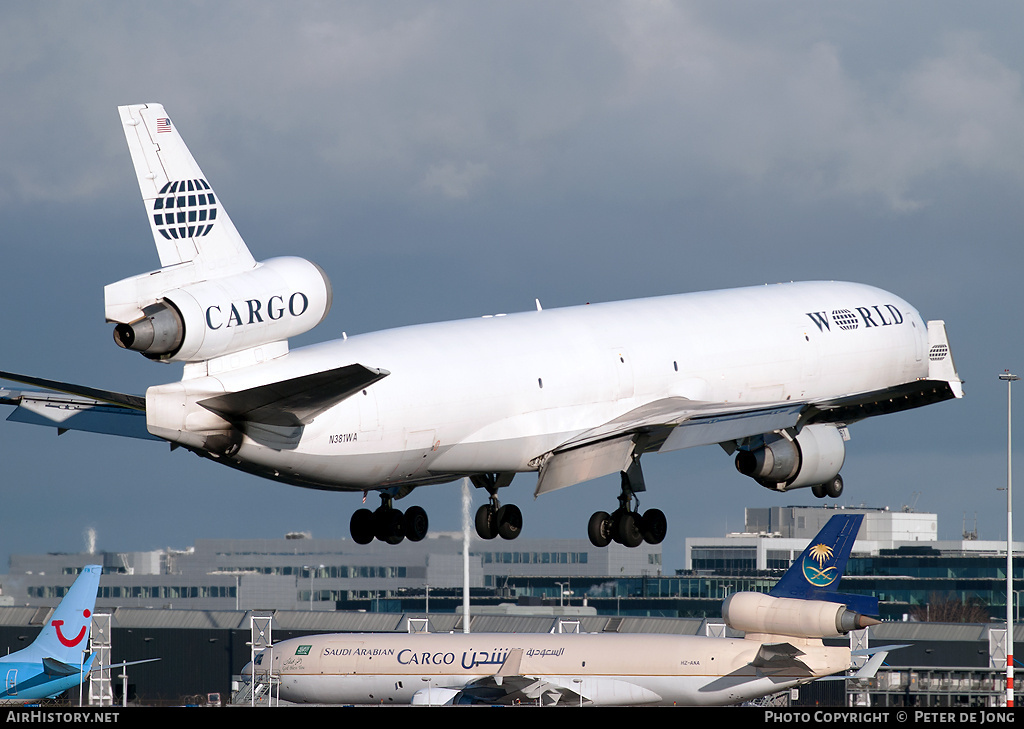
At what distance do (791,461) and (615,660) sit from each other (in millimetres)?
18736

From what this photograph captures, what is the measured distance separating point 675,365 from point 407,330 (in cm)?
798

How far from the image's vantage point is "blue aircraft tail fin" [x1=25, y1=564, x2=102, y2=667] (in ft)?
195

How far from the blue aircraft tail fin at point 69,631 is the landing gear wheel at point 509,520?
87.5 feet

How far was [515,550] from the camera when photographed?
161m

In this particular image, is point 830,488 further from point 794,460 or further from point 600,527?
point 600,527

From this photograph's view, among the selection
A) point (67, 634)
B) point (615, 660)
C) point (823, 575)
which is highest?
point (823, 575)

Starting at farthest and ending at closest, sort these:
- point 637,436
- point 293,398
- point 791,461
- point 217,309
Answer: point 791,461
point 637,436
point 293,398
point 217,309

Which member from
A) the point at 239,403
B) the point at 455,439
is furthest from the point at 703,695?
the point at 239,403

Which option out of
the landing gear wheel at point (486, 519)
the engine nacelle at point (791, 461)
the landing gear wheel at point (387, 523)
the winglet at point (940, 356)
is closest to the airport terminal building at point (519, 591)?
the winglet at point (940, 356)

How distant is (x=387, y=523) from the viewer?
39.1m


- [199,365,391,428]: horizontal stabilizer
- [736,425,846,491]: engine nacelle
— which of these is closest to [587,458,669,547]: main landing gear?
[736,425,846,491]: engine nacelle

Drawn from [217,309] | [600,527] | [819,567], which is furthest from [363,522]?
[819,567]

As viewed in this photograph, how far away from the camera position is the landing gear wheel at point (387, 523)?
39.1m
